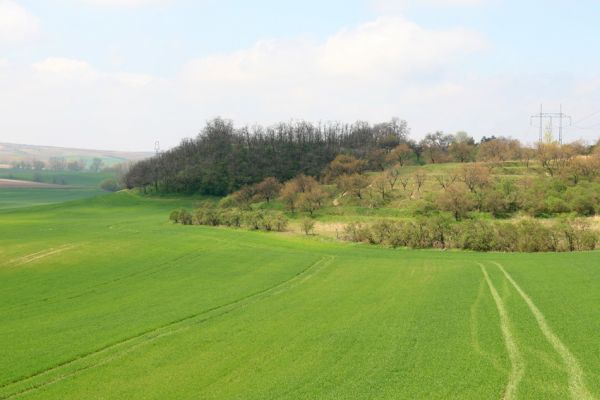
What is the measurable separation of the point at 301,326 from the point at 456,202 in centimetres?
6156

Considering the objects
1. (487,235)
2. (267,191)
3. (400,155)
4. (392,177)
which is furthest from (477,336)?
(400,155)

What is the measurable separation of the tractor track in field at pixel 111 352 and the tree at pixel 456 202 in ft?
174

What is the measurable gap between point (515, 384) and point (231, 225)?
67.4 m

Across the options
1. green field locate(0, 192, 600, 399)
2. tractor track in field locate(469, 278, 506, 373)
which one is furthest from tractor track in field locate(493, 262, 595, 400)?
tractor track in field locate(469, 278, 506, 373)

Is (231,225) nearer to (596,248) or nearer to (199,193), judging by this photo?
(596,248)

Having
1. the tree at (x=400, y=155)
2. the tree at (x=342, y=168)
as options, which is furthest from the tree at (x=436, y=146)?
the tree at (x=342, y=168)

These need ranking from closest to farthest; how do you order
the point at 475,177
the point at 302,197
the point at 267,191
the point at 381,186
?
1. the point at 475,177
2. the point at 302,197
3. the point at 381,186
4. the point at 267,191

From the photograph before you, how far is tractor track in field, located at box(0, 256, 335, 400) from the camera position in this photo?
1907cm

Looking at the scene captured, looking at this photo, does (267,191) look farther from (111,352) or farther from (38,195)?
(38,195)

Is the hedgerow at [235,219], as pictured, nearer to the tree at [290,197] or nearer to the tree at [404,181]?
the tree at [290,197]

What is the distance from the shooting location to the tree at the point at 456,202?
264 ft

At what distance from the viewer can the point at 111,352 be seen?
22531 millimetres

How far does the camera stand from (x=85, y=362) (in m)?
21.4

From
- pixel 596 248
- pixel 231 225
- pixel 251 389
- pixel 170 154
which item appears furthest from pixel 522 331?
pixel 170 154
